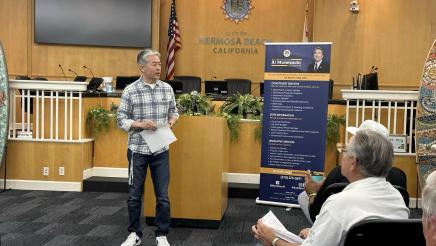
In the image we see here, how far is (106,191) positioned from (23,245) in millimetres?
2066

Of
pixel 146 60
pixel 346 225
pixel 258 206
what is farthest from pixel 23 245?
pixel 346 225

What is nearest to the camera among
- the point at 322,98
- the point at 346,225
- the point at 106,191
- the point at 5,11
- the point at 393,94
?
the point at 346,225

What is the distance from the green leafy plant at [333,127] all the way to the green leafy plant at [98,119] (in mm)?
2683

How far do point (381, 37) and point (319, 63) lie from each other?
16.6ft

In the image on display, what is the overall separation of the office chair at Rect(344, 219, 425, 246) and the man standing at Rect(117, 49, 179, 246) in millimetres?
2189

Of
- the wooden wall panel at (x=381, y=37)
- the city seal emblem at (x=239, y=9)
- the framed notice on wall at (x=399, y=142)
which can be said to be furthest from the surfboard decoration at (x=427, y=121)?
the city seal emblem at (x=239, y=9)

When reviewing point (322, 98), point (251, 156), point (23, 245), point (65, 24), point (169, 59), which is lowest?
point (23, 245)

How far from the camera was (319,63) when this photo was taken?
4945 millimetres

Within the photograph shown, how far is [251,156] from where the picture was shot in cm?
588

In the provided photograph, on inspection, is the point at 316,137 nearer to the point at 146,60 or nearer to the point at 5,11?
the point at 146,60

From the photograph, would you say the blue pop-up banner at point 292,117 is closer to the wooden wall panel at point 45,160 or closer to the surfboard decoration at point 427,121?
the surfboard decoration at point 427,121

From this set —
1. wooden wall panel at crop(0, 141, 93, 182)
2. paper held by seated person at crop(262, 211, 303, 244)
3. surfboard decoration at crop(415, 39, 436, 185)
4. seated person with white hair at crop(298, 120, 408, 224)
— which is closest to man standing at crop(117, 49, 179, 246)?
seated person with white hair at crop(298, 120, 408, 224)

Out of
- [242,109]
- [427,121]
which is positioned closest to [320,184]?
[427,121]

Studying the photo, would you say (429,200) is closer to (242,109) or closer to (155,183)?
(155,183)
